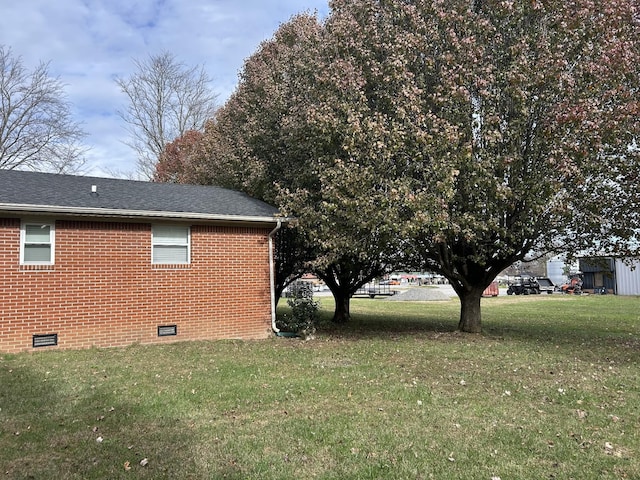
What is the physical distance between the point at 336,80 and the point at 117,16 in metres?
7.38

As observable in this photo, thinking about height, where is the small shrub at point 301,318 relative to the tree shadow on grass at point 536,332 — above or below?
above

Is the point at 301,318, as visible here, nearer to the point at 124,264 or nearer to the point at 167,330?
the point at 167,330

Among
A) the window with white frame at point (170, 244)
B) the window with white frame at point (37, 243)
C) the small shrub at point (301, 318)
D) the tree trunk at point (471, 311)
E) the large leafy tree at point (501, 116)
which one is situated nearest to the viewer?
the window with white frame at point (37, 243)

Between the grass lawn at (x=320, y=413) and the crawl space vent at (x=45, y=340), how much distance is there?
0.45 m

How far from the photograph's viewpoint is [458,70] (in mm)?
9773

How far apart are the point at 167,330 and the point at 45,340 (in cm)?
223

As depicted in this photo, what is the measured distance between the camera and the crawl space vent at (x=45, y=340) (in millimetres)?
8883

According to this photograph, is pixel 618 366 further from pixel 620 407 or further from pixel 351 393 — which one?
pixel 351 393

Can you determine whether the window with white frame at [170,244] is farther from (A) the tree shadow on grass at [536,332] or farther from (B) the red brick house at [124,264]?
(A) the tree shadow on grass at [536,332]

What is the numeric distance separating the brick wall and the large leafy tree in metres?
3.62

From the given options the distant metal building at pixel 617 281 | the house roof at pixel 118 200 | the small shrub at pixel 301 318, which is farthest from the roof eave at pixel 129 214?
the distant metal building at pixel 617 281

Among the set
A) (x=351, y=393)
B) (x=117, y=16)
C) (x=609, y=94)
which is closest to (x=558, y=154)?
(x=609, y=94)

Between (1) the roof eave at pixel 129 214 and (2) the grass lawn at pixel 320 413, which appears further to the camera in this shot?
(1) the roof eave at pixel 129 214

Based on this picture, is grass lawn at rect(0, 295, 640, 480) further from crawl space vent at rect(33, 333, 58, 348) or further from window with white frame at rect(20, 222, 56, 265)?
window with white frame at rect(20, 222, 56, 265)
